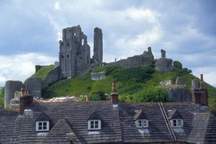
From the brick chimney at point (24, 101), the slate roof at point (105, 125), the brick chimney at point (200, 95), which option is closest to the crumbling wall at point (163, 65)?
the brick chimney at point (200, 95)

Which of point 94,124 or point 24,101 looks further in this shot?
point 24,101

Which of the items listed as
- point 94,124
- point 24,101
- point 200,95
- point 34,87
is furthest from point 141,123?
point 34,87

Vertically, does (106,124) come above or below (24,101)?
below

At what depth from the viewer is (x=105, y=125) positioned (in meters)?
54.8

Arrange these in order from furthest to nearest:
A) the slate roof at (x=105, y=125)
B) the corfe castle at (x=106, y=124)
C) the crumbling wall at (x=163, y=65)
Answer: the crumbling wall at (x=163, y=65)
the corfe castle at (x=106, y=124)
the slate roof at (x=105, y=125)

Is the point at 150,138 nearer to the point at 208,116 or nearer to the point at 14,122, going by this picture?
the point at 208,116

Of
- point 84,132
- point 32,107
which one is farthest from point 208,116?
point 32,107

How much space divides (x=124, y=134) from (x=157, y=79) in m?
139

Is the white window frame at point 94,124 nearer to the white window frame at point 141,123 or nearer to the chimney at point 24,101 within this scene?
the white window frame at point 141,123

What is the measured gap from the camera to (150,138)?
54.6 metres

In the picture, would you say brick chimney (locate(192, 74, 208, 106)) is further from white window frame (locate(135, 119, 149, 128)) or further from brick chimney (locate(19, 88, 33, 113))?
brick chimney (locate(19, 88, 33, 113))

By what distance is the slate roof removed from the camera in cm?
5356

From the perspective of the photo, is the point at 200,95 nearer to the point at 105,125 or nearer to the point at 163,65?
the point at 105,125

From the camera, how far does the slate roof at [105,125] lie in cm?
5356
